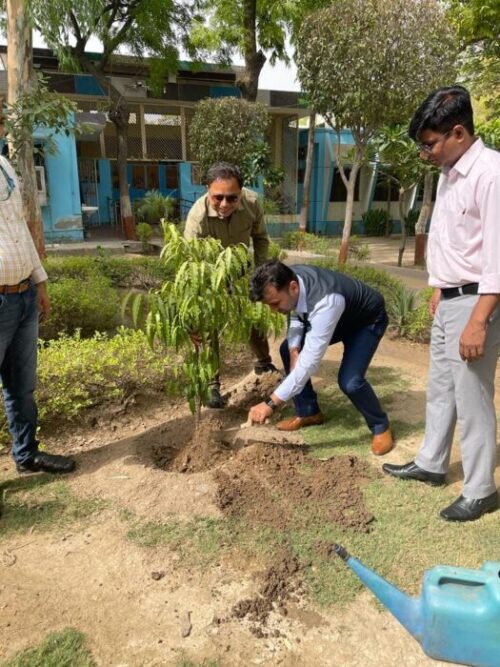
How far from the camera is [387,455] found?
3.20 metres

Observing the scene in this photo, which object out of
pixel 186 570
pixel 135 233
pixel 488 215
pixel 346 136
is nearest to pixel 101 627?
pixel 186 570

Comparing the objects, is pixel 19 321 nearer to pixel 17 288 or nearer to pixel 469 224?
pixel 17 288

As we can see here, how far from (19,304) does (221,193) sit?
1458 mm

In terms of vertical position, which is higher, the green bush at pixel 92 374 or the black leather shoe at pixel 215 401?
the green bush at pixel 92 374

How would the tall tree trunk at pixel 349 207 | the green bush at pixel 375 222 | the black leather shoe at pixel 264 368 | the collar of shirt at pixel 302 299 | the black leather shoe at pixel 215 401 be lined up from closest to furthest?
the collar of shirt at pixel 302 299, the black leather shoe at pixel 215 401, the black leather shoe at pixel 264 368, the tall tree trunk at pixel 349 207, the green bush at pixel 375 222

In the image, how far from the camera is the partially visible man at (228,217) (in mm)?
3436

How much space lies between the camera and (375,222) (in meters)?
20.0

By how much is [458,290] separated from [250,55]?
12.6 m

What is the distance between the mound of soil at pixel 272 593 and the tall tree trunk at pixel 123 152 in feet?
44.5

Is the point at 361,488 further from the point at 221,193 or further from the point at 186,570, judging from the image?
the point at 221,193

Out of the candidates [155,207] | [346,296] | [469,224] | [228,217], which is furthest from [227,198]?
[155,207]

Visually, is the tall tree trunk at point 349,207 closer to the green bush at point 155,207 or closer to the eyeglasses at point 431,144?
the eyeglasses at point 431,144

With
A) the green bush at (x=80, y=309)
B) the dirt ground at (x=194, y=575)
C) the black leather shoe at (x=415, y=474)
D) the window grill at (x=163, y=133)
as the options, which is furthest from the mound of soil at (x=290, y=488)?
the window grill at (x=163, y=133)

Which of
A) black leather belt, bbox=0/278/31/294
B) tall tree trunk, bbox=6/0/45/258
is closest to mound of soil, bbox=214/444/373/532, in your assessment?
black leather belt, bbox=0/278/31/294
